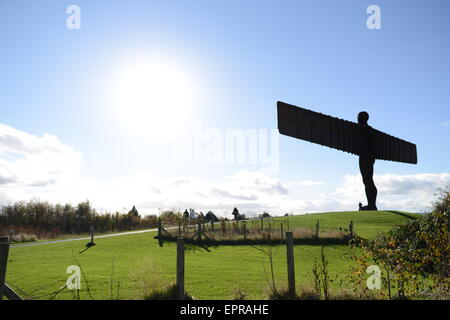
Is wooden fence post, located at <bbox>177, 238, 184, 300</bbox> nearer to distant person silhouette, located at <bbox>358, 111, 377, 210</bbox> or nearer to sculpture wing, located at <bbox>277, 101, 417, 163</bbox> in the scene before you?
sculpture wing, located at <bbox>277, 101, 417, 163</bbox>

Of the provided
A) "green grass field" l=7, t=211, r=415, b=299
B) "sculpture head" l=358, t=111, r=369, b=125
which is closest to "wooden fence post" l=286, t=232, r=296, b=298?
"green grass field" l=7, t=211, r=415, b=299

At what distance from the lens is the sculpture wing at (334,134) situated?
759 inches

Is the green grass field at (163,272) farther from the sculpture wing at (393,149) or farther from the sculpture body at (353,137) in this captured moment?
the sculpture wing at (393,149)

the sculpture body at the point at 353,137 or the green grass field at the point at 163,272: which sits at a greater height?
the sculpture body at the point at 353,137

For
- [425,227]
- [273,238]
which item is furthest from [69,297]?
[273,238]

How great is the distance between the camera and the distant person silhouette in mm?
25172

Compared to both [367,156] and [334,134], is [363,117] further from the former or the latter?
[334,134]

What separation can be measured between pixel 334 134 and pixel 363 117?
Answer: 455 cm

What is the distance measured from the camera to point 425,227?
461 inches

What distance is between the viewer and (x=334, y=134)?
898 inches

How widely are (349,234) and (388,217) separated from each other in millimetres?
12620

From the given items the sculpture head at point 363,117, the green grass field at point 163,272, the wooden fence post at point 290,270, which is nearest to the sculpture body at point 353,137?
the sculpture head at point 363,117

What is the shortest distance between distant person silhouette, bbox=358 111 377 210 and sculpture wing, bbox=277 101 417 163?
1.17ft

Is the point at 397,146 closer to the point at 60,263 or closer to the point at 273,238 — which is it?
the point at 273,238
